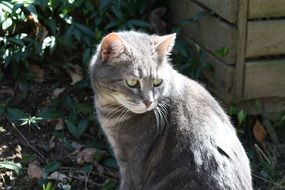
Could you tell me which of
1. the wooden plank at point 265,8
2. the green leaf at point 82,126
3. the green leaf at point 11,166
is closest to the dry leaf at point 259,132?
the wooden plank at point 265,8

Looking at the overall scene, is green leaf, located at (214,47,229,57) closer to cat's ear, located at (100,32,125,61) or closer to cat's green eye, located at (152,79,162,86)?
cat's green eye, located at (152,79,162,86)

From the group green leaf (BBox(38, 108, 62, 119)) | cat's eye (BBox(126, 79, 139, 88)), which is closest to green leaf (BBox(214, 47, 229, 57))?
cat's eye (BBox(126, 79, 139, 88))

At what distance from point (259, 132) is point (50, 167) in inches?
58.9

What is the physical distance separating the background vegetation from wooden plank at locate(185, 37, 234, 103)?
0.06 metres

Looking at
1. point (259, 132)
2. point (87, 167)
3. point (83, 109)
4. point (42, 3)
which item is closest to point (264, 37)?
point (259, 132)

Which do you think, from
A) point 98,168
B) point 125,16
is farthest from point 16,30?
point 98,168

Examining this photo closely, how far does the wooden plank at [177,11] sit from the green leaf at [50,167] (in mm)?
1517

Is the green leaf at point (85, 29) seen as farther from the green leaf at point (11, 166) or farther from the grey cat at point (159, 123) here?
the green leaf at point (11, 166)

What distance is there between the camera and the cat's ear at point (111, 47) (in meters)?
3.34

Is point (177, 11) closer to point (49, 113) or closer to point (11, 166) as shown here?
point (49, 113)

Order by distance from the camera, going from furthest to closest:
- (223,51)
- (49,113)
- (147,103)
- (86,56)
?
(86,56), (49,113), (223,51), (147,103)

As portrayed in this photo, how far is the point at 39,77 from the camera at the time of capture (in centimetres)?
472

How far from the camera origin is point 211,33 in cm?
446

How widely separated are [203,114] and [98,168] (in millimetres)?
1012
